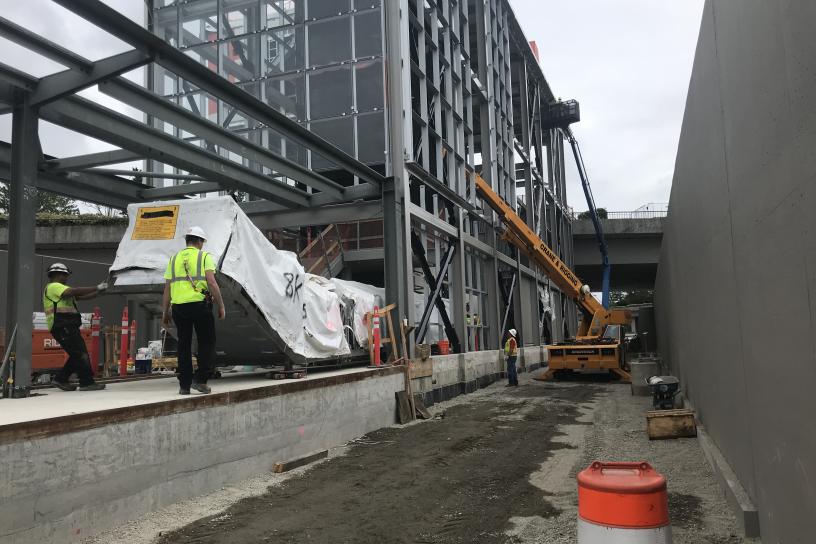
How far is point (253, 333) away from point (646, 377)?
10.1 meters

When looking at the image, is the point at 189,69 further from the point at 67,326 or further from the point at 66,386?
the point at 66,386

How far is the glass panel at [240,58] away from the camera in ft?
53.0

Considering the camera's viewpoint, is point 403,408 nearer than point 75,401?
No

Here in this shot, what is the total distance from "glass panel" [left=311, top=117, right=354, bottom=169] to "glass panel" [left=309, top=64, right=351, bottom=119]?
0.66 ft

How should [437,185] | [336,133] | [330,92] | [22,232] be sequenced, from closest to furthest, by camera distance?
[22,232]
[336,133]
[330,92]
[437,185]

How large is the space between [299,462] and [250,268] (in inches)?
101

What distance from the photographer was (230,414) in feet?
21.9

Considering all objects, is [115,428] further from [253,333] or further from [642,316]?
[642,316]

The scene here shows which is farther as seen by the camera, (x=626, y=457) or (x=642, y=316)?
(x=642, y=316)

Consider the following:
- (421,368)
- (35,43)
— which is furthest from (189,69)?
(421,368)

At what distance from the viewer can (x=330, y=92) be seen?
15227mm

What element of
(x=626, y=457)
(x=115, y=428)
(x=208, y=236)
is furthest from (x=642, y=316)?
(x=115, y=428)

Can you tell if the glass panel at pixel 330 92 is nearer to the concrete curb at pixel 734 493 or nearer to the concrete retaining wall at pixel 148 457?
the concrete retaining wall at pixel 148 457

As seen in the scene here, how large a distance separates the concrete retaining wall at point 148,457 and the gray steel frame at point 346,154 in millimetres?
2062
